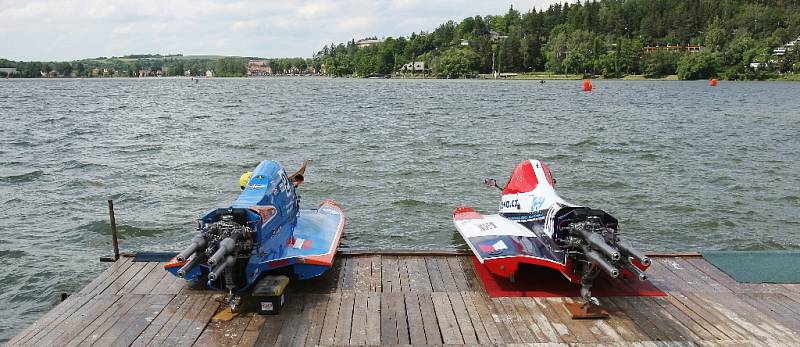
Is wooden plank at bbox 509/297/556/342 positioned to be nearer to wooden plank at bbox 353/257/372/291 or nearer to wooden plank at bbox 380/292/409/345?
wooden plank at bbox 380/292/409/345

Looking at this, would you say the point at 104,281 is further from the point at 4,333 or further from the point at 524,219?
the point at 524,219

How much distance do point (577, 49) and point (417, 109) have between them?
4801 inches

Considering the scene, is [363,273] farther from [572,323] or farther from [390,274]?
[572,323]

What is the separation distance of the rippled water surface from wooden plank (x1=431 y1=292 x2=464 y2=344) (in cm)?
702

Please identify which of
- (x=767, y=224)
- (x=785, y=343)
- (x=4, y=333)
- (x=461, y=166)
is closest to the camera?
(x=785, y=343)

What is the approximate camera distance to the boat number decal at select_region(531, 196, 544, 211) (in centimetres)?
1125

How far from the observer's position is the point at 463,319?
8.32 meters

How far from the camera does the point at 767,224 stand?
18.9 meters

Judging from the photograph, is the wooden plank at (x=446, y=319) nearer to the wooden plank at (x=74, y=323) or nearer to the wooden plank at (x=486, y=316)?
the wooden plank at (x=486, y=316)

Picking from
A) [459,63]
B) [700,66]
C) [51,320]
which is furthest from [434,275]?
[459,63]

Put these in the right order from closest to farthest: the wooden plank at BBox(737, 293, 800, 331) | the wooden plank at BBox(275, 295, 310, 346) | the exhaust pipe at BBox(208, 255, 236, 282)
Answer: the exhaust pipe at BBox(208, 255, 236, 282), the wooden plank at BBox(275, 295, 310, 346), the wooden plank at BBox(737, 293, 800, 331)

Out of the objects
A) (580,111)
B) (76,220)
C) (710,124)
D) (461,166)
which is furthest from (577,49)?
(76,220)

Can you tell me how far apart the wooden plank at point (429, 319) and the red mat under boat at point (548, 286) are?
1.02 metres

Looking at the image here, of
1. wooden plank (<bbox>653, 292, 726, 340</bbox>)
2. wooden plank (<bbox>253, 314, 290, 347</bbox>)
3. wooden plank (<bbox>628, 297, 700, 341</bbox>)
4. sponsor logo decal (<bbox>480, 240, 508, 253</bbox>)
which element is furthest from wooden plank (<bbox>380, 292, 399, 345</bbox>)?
wooden plank (<bbox>653, 292, 726, 340</bbox>)
